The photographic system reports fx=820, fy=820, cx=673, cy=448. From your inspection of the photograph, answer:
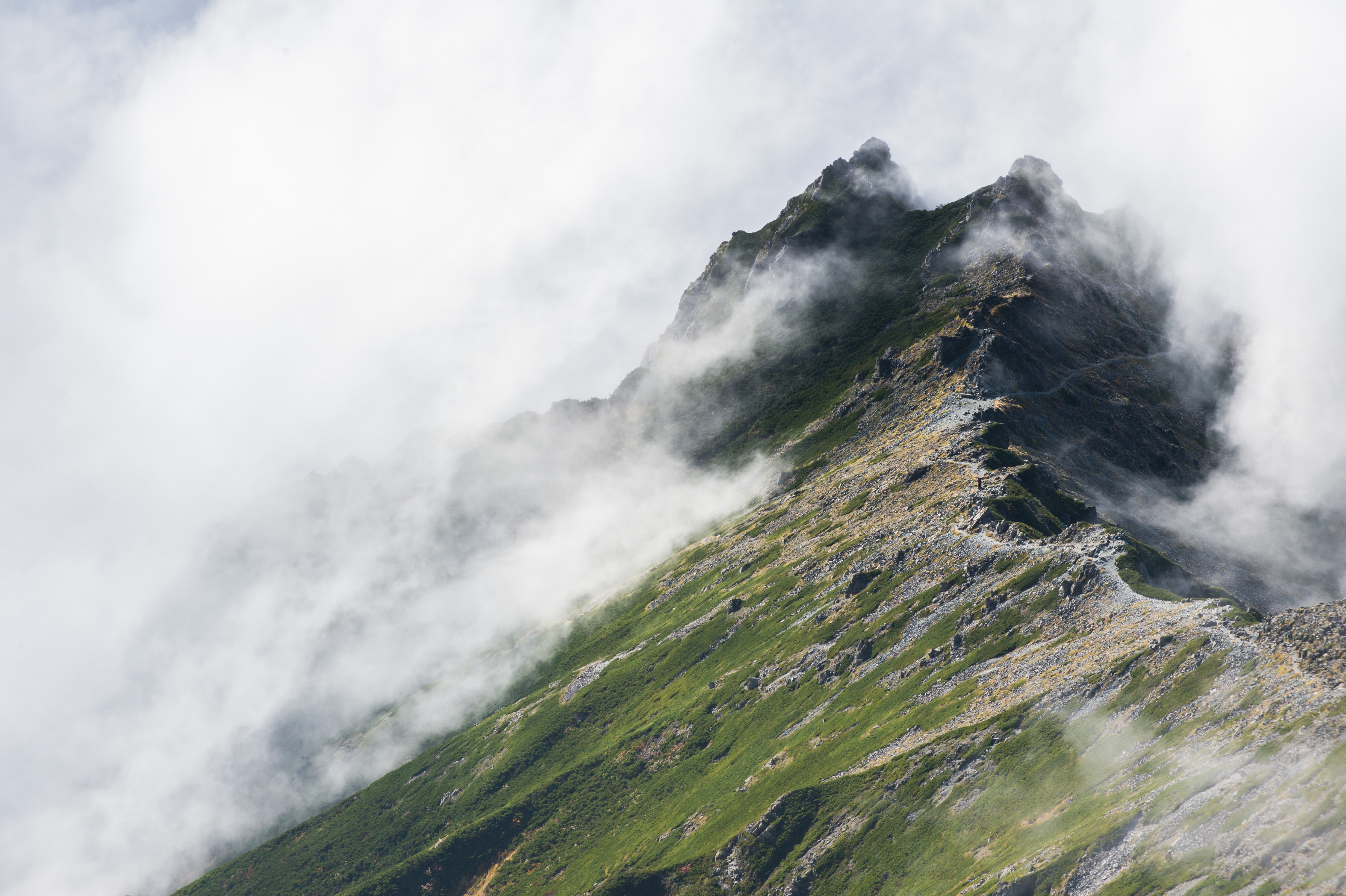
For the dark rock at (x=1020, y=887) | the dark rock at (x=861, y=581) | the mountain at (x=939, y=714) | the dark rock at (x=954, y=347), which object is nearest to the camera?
the mountain at (x=939, y=714)

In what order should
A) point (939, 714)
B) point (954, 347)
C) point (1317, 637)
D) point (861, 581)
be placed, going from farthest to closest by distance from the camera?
point (954, 347) < point (861, 581) < point (939, 714) < point (1317, 637)

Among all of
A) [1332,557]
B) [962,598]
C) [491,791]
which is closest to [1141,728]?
[962,598]

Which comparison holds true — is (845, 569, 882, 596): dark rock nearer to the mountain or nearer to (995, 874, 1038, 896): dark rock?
the mountain

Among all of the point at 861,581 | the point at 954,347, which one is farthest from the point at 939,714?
the point at 954,347

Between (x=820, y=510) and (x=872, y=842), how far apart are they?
94.7 meters

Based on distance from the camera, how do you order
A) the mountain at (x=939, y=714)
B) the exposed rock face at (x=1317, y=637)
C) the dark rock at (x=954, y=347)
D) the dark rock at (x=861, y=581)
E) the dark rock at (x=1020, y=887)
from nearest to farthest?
1. the mountain at (x=939, y=714)
2. the dark rock at (x=1020, y=887)
3. the exposed rock face at (x=1317, y=637)
4. the dark rock at (x=861, y=581)
5. the dark rock at (x=954, y=347)

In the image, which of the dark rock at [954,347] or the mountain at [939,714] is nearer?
the mountain at [939,714]

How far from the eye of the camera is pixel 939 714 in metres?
92.7

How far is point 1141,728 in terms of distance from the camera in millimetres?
69500

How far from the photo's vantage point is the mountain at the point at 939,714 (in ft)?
195

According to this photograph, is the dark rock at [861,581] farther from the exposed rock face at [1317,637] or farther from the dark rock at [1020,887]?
the dark rock at [1020,887]

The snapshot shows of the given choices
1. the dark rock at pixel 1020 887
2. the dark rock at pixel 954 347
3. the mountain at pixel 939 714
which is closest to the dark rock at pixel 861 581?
the mountain at pixel 939 714

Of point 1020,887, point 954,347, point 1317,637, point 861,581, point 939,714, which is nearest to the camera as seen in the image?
point 1020,887

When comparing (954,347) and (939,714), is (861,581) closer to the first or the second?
(939,714)
